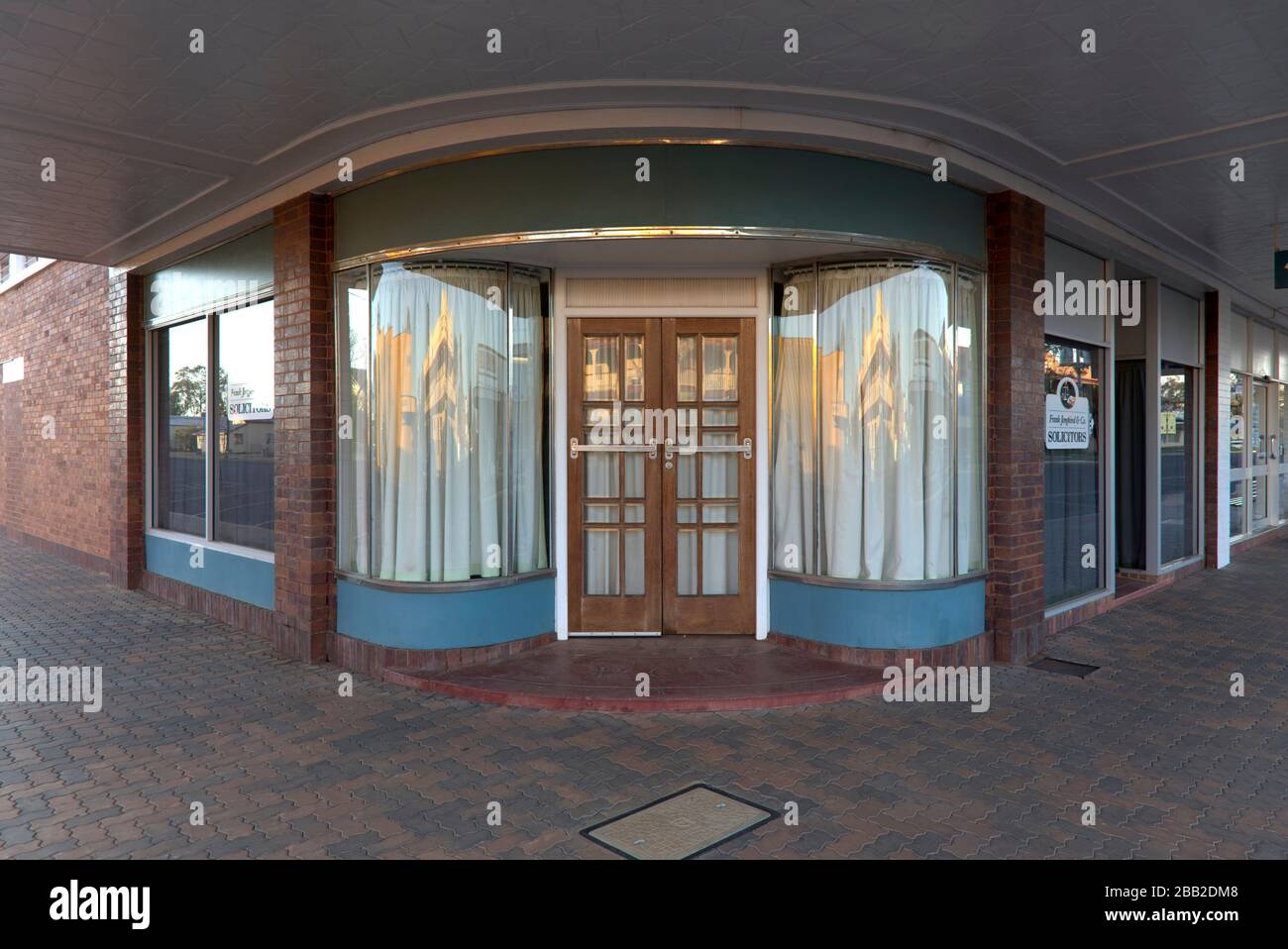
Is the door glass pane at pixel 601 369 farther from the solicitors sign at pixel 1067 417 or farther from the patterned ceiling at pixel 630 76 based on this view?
the solicitors sign at pixel 1067 417

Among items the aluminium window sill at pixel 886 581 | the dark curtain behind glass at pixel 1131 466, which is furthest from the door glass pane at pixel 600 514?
the dark curtain behind glass at pixel 1131 466

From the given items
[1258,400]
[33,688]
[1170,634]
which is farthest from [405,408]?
[1258,400]

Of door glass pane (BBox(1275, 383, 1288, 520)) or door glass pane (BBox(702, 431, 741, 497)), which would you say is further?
door glass pane (BBox(1275, 383, 1288, 520))

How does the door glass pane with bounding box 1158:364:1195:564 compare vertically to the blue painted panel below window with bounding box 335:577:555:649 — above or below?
above

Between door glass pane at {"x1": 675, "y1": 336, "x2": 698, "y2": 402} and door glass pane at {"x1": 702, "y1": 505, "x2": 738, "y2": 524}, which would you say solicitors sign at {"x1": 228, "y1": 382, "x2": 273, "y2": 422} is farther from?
door glass pane at {"x1": 702, "y1": 505, "x2": 738, "y2": 524}

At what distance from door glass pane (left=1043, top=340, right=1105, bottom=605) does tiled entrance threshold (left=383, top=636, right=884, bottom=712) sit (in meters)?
2.75

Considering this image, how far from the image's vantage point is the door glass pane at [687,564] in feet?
21.0

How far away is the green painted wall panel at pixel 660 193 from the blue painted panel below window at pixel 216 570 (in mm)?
3119

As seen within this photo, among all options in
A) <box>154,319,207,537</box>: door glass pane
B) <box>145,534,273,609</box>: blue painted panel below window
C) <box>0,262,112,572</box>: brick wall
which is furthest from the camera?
<box>0,262,112,572</box>: brick wall

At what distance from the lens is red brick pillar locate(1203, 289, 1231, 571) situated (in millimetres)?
10508

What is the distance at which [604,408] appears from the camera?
636cm

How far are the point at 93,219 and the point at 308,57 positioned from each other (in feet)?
14.1

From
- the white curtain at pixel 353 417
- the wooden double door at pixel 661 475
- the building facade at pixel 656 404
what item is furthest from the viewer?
the wooden double door at pixel 661 475

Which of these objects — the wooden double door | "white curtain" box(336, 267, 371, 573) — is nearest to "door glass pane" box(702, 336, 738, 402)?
the wooden double door
